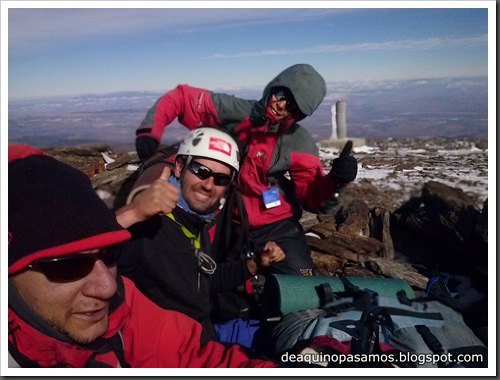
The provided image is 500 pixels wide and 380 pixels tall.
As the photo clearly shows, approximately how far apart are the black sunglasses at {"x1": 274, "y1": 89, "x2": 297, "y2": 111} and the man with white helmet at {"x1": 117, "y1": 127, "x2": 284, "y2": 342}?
388 millimetres

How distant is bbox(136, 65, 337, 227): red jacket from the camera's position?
8.76 feet

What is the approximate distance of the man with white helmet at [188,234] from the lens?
8.36 ft

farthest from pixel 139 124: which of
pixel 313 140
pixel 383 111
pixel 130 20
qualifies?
pixel 383 111

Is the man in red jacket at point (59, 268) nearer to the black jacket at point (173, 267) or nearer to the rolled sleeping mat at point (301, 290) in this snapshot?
the black jacket at point (173, 267)

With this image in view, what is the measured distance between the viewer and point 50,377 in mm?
2232

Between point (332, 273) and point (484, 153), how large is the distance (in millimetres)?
1386

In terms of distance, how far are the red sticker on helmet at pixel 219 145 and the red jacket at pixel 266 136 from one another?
0.12 m

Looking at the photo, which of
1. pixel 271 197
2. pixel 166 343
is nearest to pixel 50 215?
pixel 166 343

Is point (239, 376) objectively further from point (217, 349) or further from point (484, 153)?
point (484, 153)

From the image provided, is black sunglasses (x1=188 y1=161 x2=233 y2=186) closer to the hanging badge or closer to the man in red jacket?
the hanging badge

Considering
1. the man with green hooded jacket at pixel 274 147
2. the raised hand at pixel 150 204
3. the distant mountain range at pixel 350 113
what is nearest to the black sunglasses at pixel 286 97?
the man with green hooded jacket at pixel 274 147

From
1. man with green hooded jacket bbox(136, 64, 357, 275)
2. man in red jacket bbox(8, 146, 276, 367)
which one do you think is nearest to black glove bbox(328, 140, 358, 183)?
man with green hooded jacket bbox(136, 64, 357, 275)

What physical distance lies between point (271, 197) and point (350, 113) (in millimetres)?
770

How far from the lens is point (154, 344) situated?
2.38 meters
